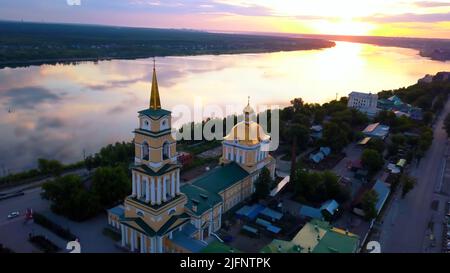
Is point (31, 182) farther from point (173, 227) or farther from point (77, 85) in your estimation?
point (77, 85)

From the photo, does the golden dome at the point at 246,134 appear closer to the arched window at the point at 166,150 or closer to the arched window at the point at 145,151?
the arched window at the point at 166,150

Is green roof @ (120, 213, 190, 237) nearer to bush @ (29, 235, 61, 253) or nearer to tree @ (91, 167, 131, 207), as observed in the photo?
bush @ (29, 235, 61, 253)

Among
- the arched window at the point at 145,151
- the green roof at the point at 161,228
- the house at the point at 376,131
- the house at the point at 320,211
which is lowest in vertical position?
the house at the point at 320,211

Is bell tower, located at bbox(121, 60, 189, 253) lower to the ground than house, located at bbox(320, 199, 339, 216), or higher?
higher

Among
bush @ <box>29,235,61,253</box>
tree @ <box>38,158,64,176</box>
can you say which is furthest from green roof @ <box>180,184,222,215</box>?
tree @ <box>38,158,64,176</box>

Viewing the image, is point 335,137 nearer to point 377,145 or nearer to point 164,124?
point 377,145

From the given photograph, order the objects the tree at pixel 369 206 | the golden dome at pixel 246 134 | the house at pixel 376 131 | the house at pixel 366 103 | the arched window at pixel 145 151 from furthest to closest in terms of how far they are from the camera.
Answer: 1. the house at pixel 366 103
2. the house at pixel 376 131
3. the golden dome at pixel 246 134
4. the tree at pixel 369 206
5. the arched window at pixel 145 151

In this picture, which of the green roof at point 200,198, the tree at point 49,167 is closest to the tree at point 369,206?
the green roof at point 200,198
